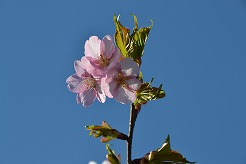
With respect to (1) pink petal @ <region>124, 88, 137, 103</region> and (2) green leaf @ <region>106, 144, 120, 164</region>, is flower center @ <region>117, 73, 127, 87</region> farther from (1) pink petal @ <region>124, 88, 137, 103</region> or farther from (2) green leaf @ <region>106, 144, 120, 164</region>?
(2) green leaf @ <region>106, 144, 120, 164</region>

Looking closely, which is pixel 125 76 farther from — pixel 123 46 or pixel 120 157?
pixel 120 157

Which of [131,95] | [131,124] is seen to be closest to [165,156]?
[131,124]

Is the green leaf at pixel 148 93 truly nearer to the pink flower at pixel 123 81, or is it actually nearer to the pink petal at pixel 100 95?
the pink flower at pixel 123 81

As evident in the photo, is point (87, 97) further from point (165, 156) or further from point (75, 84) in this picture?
point (165, 156)

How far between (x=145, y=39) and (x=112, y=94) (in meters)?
0.35

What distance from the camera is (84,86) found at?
161cm

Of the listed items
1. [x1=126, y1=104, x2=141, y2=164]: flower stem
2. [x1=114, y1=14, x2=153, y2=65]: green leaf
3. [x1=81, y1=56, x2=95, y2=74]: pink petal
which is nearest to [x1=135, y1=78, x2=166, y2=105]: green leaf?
[x1=126, y1=104, x2=141, y2=164]: flower stem

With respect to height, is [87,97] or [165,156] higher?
[87,97]

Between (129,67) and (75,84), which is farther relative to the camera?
(75,84)

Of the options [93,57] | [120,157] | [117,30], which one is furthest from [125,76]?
[120,157]

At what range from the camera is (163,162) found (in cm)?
157

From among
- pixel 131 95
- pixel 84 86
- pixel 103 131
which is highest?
pixel 84 86

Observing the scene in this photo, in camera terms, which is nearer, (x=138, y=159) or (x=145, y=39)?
(x=138, y=159)

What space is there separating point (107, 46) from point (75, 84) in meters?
0.27
